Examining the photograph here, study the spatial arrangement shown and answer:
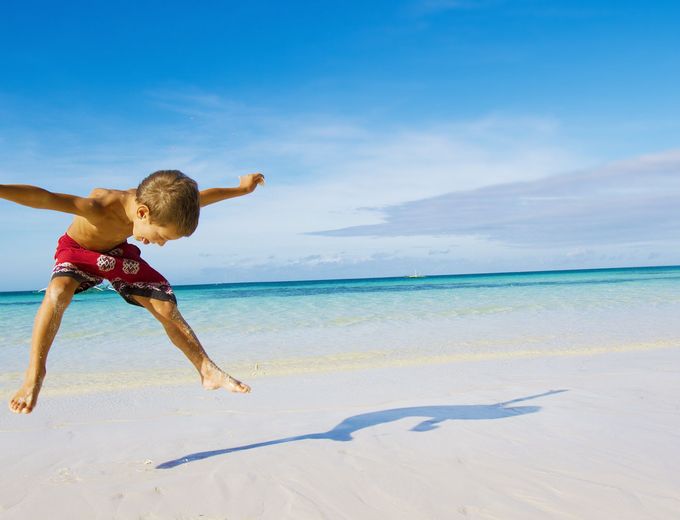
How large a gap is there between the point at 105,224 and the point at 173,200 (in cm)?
98

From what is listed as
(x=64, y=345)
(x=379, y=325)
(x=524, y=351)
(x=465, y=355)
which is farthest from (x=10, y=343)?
(x=524, y=351)

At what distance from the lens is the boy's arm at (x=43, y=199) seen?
9.71ft

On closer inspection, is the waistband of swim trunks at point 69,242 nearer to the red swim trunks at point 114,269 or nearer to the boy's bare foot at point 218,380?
the red swim trunks at point 114,269

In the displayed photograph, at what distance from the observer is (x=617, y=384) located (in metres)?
6.11

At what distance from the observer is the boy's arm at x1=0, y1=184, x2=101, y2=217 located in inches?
116

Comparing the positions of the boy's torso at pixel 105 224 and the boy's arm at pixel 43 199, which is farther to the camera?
the boy's torso at pixel 105 224

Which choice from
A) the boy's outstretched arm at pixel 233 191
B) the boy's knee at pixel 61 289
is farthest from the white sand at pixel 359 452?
the boy's outstretched arm at pixel 233 191

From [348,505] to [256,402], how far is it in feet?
9.40

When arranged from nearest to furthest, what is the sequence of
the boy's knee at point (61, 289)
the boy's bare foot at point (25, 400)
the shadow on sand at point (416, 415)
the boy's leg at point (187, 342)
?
the boy's bare foot at point (25, 400)
the boy's knee at point (61, 289)
the boy's leg at point (187, 342)
the shadow on sand at point (416, 415)

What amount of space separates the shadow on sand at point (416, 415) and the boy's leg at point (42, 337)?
3.81 ft

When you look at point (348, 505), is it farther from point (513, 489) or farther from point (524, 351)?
point (524, 351)

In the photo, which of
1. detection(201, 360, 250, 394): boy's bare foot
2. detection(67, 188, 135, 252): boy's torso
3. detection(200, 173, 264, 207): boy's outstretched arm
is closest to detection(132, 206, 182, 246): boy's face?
detection(67, 188, 135, 252): boy's torso

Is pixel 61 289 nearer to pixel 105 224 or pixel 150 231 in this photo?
pixel 105 224

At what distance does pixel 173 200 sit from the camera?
292 cm
